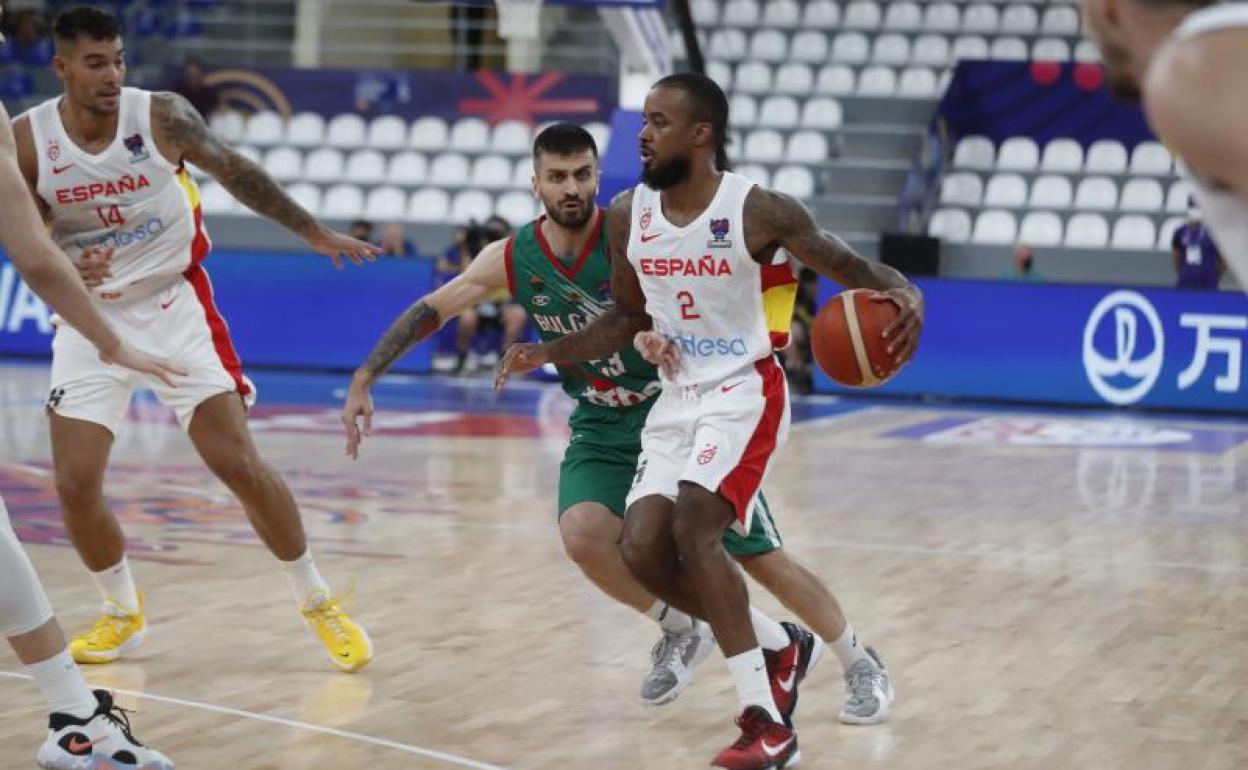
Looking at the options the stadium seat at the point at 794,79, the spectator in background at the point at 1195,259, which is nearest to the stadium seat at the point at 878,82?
the stadium seat at the point at 794,79

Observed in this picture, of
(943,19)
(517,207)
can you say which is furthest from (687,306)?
(943,19)

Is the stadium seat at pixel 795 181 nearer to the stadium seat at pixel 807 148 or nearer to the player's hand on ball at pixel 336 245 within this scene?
the stadium seat at pixel 807 148

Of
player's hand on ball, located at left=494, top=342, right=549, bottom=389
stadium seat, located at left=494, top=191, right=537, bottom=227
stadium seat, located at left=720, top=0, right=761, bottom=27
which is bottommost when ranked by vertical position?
stadium seat, located at left=494, top=191, right=537, bottom=227

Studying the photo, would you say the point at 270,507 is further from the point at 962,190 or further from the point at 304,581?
the point at 962,190

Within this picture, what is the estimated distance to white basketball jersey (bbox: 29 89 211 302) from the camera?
6223mm

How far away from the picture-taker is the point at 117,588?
6496 mm

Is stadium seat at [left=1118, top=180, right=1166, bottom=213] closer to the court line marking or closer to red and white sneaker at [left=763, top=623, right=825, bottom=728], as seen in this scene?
red and white sneaker at [left=763, top=623, right=825, bottom=728]

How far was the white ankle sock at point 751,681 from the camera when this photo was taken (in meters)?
5.21

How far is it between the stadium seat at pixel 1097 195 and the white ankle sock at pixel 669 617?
1445 centimetres

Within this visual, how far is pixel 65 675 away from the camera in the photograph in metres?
4.70

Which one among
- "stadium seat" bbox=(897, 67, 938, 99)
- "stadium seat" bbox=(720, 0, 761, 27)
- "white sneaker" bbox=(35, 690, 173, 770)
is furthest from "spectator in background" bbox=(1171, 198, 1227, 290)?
"white sneaker" bbox=(35, 690, 173, 770)

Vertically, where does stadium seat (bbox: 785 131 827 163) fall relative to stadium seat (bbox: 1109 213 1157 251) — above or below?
above

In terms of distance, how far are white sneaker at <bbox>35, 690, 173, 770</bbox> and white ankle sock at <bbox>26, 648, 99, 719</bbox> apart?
0.02 meters

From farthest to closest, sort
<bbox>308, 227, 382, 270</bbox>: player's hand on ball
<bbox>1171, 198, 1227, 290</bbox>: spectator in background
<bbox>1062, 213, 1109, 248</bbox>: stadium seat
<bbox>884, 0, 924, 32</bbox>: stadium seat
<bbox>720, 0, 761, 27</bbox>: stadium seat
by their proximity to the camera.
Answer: <bbox>720, 0, 761, 27</bbox>: stadium seat < <bbox>884, 0, 924, 32</bbox>: stadium seat < <bbox>1062, 213, 1109, 248</bbox>: stadium seat < <bbox>1171, 198, 1227, 290</bbox>: spectator in background < <bbox>308, 227, 382, 270</bbox>: player's hand on ball
